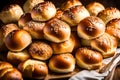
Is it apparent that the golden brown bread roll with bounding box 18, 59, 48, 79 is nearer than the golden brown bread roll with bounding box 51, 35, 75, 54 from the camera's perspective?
Yes

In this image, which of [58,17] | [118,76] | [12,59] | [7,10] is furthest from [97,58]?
[7,10]

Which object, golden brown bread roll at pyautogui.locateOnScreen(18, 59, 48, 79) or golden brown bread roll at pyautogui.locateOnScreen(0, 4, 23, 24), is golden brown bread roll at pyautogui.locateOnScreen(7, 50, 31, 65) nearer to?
golden brown bread roll at pyautogui.locateOnScreen(18, 59, 48, 79)

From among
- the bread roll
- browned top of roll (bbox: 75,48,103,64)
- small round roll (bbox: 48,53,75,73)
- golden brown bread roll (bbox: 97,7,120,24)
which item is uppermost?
golden brown bread roll (bbox: 97,7,120,24)

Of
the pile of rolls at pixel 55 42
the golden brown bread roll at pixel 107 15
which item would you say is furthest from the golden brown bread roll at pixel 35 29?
the golden brown bread roll at pixel 107 15

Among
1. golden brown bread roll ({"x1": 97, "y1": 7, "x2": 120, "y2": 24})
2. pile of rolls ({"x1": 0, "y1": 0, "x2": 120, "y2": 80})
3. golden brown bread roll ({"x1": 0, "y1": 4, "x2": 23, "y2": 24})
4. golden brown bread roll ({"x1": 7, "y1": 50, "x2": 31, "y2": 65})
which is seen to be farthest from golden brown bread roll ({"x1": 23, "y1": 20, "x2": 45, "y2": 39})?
golden brown bread roll ({"x1": 97, "y1": 7, "x2": 120, "y2": 24})

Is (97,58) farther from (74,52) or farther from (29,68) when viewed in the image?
(29,68)

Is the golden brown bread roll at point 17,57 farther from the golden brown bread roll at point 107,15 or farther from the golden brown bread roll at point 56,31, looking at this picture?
the golden brown bread roll at point 107,15

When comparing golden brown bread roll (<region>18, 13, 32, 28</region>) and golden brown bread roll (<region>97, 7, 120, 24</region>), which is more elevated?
golden brown bread roll (<region>97, 7, 120, 24</region>)

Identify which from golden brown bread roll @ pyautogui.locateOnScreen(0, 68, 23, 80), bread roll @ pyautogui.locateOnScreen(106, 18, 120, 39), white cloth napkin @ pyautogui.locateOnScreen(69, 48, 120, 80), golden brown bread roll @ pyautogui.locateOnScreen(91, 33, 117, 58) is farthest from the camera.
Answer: bread roll @ pyautogui.locateOnScreen(106, 18, 120, 39)
